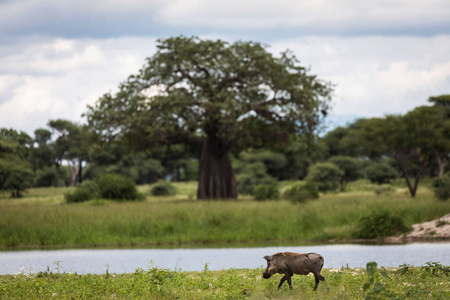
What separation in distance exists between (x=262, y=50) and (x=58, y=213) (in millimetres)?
18569

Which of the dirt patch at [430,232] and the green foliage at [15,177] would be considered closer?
the dirt patch at [430,232]

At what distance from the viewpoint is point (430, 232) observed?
22547 mm

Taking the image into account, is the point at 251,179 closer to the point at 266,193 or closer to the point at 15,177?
the point at 266,193

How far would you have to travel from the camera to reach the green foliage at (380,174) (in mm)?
60312

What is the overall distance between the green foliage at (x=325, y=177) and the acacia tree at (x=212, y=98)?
1202cm

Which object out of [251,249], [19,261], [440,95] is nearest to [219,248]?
[251,249]

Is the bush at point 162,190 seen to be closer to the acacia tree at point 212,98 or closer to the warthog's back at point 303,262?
the acacia tree at point 212,98

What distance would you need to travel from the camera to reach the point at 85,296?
997cm

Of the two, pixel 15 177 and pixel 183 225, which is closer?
pixel 183 225

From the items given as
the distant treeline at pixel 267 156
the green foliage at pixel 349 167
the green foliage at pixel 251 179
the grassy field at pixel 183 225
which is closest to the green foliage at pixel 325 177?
the distant treeline at pixel 267 156

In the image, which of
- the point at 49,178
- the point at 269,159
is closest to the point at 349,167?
the point at 269,159

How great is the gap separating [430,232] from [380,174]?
38.4 meters

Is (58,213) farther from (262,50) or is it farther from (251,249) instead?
(262,50)

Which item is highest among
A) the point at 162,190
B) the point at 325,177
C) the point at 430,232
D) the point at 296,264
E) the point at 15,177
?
the point at 15,177
